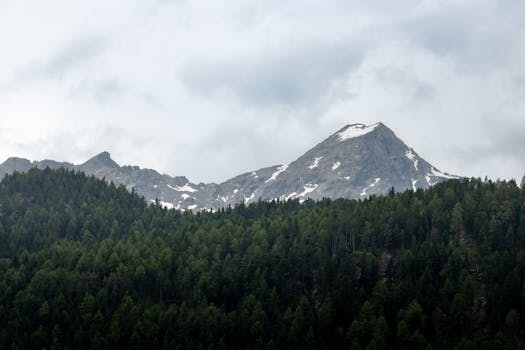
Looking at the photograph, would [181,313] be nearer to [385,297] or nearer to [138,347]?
[138,347]

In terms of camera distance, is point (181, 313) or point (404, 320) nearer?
point (404, 320)

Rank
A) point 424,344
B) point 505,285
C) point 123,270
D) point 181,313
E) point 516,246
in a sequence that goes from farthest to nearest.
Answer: point 123,270 → point 516,246 → point 181,313 → point 505,285 → point 424,344

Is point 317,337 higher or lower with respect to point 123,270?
lower

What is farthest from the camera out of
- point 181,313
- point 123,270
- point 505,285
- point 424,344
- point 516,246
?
point 123,270

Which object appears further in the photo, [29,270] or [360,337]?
[29,270]

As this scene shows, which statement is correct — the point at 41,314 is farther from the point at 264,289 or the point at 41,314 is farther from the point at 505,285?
the point at 505,285

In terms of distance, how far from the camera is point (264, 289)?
177 m

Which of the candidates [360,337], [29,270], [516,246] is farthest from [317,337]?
[29,270]

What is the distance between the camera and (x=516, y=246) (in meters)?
178

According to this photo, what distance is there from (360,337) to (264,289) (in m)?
33.8

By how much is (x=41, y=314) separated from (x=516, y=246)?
121 meters

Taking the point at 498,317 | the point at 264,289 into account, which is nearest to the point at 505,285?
the point at 498,317

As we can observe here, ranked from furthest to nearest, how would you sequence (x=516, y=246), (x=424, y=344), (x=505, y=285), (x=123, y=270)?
(x=123, y=270)
(x=516, y=246)
(x=505, y=285)
(x=424, y=344)

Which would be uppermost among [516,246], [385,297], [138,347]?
[516,246]
